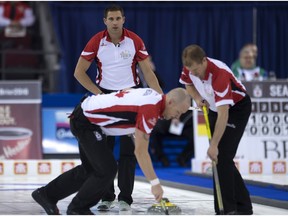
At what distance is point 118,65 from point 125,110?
131cm

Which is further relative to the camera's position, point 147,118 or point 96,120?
point 96,120

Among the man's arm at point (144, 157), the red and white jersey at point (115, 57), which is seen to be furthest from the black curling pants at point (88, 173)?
the red and white jersey at point (115, 57)

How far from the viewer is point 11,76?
15.4 meters

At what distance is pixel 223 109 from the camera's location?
635cm

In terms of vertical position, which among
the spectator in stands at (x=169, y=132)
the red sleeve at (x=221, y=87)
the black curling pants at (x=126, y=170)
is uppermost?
the red sleeve at (x=221, y=87)

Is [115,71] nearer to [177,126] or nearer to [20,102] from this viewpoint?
[20,102]

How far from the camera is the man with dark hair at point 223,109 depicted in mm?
6336

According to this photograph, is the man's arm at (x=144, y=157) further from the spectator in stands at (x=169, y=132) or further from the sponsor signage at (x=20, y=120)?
the spectator in stands at (x=169, y=132)

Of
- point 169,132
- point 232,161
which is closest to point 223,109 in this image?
point 232,161

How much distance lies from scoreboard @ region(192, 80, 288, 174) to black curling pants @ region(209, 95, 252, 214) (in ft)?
16.1

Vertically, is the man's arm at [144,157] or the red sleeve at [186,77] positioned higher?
the red sleeve at [186,77]

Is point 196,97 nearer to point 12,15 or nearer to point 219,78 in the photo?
point 219,78

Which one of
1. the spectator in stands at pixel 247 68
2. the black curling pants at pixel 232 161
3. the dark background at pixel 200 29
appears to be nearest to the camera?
the black curling pants at pixel 232 161

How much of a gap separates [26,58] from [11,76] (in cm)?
44
